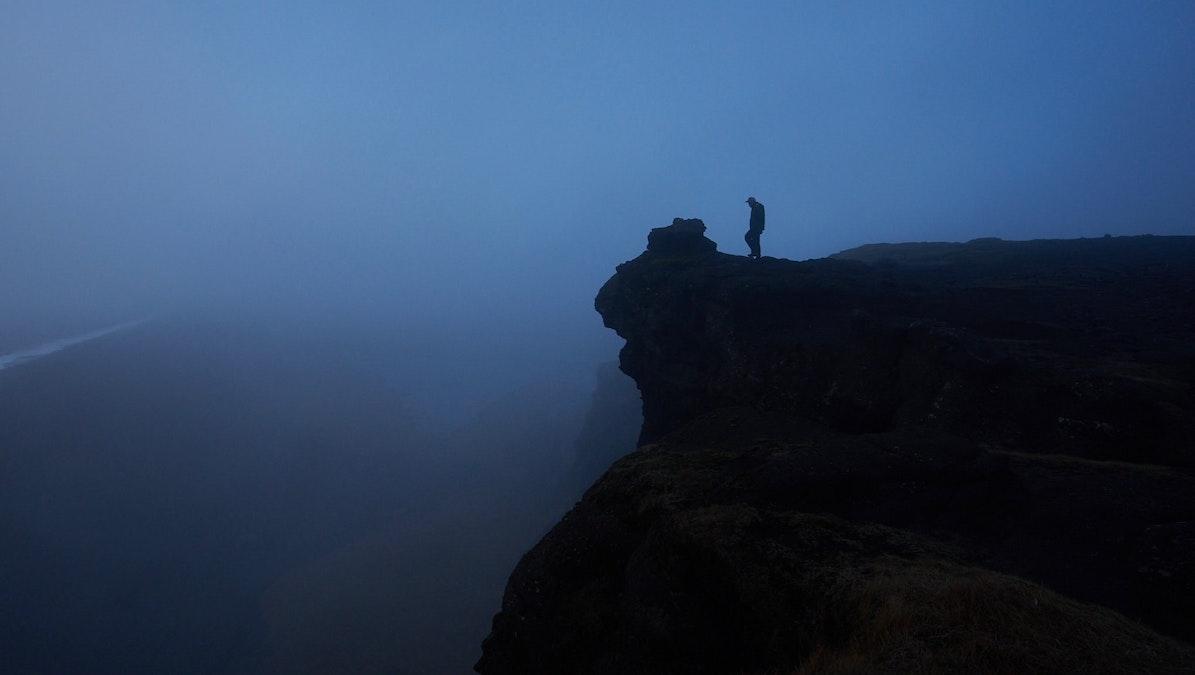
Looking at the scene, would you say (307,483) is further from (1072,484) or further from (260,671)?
(1072,484)

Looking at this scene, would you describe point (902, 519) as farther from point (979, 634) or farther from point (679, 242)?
point (679, 242)

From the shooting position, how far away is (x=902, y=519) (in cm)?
884

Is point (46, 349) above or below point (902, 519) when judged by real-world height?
above

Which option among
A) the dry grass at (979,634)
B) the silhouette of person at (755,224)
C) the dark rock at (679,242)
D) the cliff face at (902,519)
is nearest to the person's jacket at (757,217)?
the silhouette of person at (755,224)

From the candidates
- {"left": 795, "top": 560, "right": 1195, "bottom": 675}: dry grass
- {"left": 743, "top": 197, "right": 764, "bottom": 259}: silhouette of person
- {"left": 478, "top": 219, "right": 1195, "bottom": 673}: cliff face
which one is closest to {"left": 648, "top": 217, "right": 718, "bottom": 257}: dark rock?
{"left": 743, "top": 197, "right": 764, "bottom": 259}: silhouette of person

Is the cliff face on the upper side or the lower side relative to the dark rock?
lower

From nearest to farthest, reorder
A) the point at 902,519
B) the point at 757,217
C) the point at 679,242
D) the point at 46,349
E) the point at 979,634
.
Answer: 1. the point at 979,634
2. the point at 902,519
3. the point at 757,217
4. the point at 679,242
5. the point at 46,349

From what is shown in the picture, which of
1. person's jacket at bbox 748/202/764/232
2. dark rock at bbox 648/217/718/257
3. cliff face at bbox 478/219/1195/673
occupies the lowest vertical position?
cliff face at bbox 478/219/1195/673

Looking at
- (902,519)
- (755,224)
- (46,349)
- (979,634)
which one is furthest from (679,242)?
(46,349)

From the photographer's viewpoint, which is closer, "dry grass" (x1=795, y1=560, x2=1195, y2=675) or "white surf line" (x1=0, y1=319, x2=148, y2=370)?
"dry grass" (x1=795, y1=560, x2=1195, y2=675)

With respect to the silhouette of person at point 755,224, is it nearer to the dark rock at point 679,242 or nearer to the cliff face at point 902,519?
the dark rock at point 679,242

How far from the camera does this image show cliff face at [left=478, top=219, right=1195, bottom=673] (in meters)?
5.62

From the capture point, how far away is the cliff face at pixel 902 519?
5625mm

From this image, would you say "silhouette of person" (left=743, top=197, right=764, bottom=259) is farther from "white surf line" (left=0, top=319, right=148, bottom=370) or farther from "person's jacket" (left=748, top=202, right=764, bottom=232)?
"white surf line" (left=0, top=319, right=148, bottom=370)
